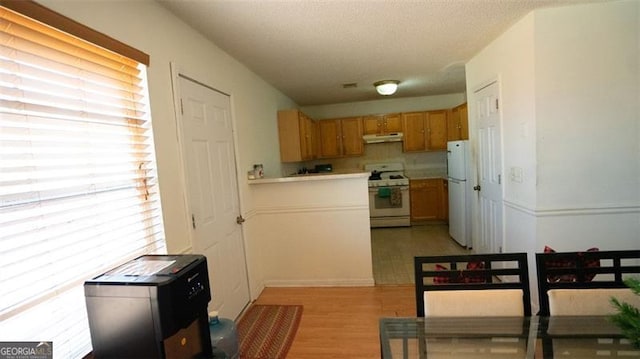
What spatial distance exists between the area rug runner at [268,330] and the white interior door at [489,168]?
212cm

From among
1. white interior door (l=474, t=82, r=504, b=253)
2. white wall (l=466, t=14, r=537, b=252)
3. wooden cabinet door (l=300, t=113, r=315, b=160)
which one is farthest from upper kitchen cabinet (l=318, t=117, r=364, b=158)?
white wall (l=466, t=14, r=537, b=252)

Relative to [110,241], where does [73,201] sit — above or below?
above

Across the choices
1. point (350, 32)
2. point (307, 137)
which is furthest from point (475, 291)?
point (307, 137)

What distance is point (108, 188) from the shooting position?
1.37 m

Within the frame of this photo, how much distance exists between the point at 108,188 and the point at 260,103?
7.67 feet

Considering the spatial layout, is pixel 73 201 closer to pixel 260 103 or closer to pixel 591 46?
pixel 260 103

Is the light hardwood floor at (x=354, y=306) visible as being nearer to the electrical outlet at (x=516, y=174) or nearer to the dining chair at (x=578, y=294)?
the dining chair at (x=578, y=294)

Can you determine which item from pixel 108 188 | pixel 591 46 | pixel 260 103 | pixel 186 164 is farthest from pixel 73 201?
pixel 591 46

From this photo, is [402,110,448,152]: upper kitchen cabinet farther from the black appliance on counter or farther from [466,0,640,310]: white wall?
the black appliance on counter

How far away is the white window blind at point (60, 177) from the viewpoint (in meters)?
0.98

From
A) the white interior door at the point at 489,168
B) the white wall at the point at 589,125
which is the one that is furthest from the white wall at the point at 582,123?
the white interior door at the point at 489,168

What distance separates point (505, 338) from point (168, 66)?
2.27 meters

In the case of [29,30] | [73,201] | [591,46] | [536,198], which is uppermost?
[591,46]

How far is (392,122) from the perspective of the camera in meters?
5.45
